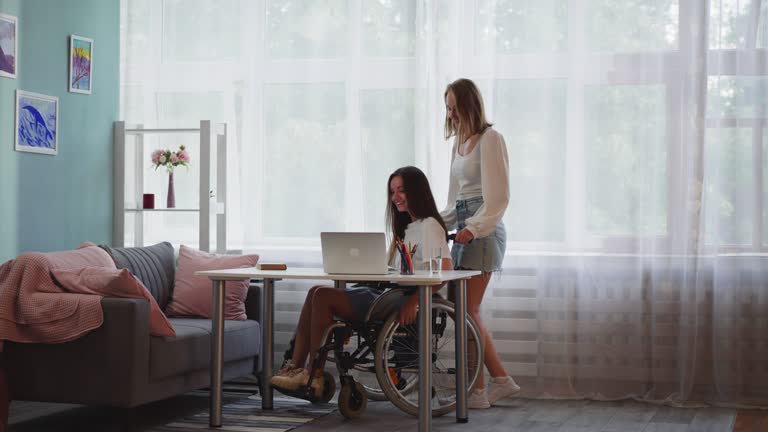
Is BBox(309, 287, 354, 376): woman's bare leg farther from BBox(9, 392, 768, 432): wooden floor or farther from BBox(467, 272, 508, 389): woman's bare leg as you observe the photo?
BBox(467, 272, 508, 389): woman's bare leg

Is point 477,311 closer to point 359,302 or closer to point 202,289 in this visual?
point 359,302

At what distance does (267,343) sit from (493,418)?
3.67 ft

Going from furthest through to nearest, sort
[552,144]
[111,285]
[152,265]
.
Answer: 1. [552,144]
2. [152,265]
3. [111,285]

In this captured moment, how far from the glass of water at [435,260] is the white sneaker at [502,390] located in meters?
0.78

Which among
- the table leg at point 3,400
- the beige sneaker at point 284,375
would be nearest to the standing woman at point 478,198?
the beige sneaker at point 284,375

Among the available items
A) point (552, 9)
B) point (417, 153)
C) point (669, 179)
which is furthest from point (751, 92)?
point (417, 153)

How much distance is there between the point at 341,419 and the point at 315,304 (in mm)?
549

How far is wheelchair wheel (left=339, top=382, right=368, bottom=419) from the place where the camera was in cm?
420

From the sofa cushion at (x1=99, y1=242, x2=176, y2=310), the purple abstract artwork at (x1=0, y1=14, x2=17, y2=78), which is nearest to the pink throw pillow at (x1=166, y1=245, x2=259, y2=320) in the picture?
the sofa cushion at (x1=99, y1=242, x2=176, y2=310)

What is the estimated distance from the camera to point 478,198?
14.5 ft

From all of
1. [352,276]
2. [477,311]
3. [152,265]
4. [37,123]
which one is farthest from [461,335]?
[37,123]

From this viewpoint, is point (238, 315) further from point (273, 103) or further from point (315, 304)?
point (273, 103)

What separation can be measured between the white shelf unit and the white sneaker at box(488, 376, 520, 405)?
175 centimetres

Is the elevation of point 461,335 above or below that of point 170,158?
below
